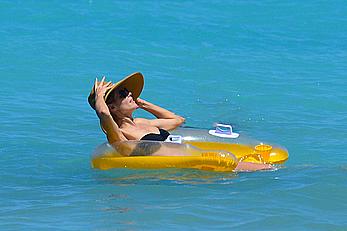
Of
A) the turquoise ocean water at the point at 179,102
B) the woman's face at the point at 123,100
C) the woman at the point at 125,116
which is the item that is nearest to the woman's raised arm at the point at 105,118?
the woman at the point at 125,116

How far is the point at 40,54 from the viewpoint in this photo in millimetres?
11164

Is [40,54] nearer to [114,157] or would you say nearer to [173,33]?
[173,33]

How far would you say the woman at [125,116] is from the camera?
252 inches

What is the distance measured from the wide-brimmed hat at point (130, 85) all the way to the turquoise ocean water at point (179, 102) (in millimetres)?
562

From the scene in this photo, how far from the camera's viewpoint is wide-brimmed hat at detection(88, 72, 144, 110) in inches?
259

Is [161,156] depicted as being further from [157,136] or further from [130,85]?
[130,85]

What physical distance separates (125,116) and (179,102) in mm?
2520

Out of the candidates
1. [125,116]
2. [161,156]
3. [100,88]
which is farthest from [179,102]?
[161,156]

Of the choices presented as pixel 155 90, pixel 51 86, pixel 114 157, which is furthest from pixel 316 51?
pixel 114 157

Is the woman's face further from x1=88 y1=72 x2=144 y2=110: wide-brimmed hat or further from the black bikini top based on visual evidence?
the black bikini top

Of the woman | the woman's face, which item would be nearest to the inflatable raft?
the woman

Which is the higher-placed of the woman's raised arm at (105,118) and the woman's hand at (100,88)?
the woman's hand at (100,88)

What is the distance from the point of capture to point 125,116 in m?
6.73

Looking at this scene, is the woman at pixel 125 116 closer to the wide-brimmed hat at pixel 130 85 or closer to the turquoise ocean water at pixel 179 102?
the wide-brimmed hat at pixel 130 85
